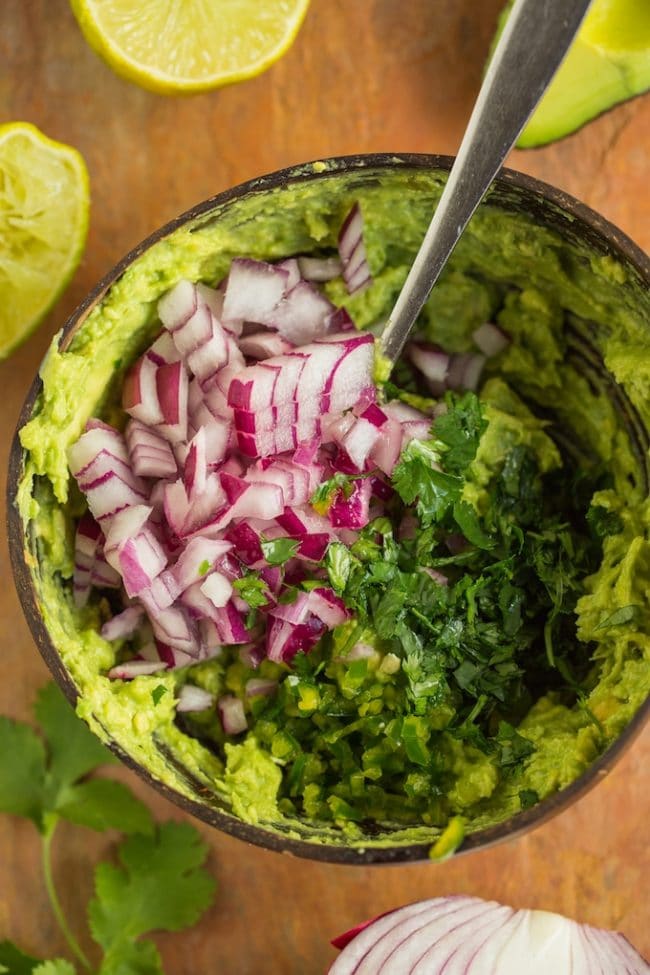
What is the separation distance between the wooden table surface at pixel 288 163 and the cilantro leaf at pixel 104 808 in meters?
0.04

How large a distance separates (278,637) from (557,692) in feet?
1.36

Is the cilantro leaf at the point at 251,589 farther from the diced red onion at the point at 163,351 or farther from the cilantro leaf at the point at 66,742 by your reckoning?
the cilantro leaf at the point at 66,742

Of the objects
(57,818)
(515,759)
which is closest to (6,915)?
(57,818)

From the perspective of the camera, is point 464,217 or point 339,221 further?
point 339,221

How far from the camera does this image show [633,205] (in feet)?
6.02

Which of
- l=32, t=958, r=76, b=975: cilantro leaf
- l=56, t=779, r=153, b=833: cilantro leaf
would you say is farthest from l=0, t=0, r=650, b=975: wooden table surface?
l=32, t=958, r=76, b=975: cilantro leaf

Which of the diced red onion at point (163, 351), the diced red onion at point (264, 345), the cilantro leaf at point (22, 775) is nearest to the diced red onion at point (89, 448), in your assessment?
the diced red onion at point (163, 351)

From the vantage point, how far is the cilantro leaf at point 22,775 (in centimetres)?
180

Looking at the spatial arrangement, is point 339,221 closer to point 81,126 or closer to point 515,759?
point 81,126

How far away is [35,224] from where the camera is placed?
1771mm

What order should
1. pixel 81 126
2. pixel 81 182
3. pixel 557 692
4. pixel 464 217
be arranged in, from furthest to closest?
pixel 81 126, pixel 81 182, pixel 557 692, pixel 464 217

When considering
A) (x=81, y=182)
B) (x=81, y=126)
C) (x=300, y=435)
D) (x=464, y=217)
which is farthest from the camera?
(x=81, y=126)

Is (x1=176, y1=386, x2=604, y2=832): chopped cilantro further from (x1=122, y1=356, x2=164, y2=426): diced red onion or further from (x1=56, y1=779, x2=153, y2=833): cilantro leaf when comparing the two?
(x1=56, y1=779, x2=153, y2=833): cilantro leaf

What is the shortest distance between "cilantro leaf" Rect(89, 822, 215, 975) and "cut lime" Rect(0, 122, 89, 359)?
0.83 m
